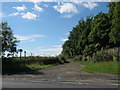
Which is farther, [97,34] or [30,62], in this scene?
[97,34]

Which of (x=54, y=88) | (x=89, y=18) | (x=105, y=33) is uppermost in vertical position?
(x=89, y=18)

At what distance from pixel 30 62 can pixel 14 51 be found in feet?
25.9

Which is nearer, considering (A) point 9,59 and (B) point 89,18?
(A) point 9,59

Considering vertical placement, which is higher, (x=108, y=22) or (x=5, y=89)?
(x=108, y=22)

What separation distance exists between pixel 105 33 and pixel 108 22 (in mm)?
2406

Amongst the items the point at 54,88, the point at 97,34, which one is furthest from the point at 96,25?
the point at 54,88

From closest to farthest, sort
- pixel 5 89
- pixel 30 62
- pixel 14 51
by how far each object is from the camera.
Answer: pixel 5 89, pixel 14 51, pixel 30 62

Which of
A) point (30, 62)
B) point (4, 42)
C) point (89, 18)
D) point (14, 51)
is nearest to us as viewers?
point (4, 42)

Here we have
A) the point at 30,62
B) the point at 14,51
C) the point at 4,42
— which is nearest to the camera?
the point at 4,42

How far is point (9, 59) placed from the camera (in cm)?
2961

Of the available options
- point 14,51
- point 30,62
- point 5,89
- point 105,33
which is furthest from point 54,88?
point 105,33

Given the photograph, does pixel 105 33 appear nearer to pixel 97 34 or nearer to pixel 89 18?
pixel 97 34

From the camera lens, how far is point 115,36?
1094 inches

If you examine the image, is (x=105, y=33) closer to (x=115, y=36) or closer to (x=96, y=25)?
(x=96, y=25)
